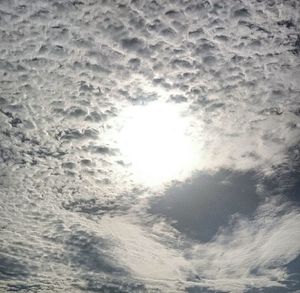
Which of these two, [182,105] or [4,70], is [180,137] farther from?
[4,70]

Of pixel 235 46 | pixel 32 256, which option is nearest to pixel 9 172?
pixel 32 256

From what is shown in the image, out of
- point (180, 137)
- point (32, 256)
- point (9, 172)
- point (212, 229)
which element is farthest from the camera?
point (32, 256)

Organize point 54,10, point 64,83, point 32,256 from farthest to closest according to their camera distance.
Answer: point 32,256, point 64,83, point 54,10

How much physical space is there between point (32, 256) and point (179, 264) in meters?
1.00

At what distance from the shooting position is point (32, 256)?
7.48 ft

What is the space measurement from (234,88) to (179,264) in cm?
157

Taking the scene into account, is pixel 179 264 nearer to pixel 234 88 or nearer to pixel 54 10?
pixel 234 88

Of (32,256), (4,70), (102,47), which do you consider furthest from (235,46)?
(32,256)

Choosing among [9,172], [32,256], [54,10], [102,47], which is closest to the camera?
[54,10]

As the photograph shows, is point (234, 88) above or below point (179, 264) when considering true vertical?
above

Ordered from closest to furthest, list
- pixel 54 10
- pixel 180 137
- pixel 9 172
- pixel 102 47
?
pixel 54 10
pixel 102 47
pixel 180 137
pixel 9 172

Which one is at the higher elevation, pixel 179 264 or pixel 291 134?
pixel 291 134

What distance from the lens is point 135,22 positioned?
0.96 meters

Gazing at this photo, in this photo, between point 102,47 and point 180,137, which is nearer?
point 102,47
